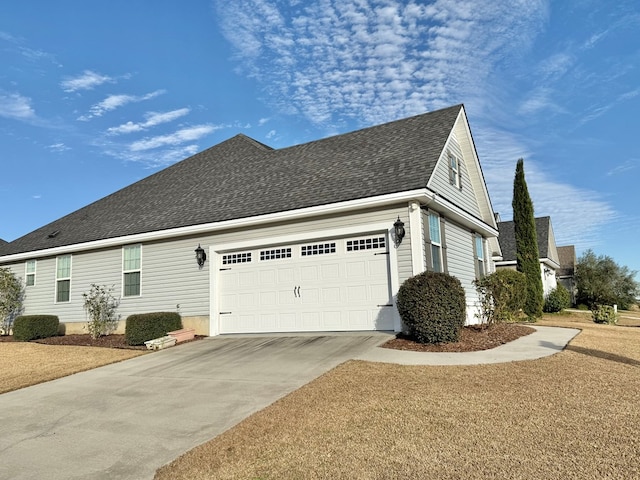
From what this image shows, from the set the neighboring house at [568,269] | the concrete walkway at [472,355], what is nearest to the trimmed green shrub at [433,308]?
the concrete walkway at [472,355]

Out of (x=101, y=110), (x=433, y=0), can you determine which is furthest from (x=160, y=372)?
(x=101, y=110)

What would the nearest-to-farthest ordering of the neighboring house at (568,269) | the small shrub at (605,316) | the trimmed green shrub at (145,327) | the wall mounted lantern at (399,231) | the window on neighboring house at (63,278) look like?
the wall mounted lantern at (399,231) < the trimmed green shrub at (145,327) < the window on neighboring house at (63,278) < the small shrub at (605,316) < the neighboring house at (568,269)

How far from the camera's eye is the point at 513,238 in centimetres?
2966

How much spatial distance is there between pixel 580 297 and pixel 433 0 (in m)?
31.3

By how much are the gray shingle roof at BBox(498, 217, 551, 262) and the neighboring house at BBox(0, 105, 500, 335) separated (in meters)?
12.1

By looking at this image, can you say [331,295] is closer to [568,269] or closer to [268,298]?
[268,298]

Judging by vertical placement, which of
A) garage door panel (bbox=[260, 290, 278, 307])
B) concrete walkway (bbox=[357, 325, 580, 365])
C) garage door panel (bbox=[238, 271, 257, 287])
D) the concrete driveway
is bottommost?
the concrete driveway

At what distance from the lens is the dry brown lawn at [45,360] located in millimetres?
8289

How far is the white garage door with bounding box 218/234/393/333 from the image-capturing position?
10.8 meters

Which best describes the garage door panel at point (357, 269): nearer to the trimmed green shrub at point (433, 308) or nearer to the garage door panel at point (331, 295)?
the garage door panel at point (331, 295)

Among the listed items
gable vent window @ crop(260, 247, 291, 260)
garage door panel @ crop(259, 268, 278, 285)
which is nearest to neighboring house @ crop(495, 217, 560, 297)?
gable vent window @ crop(260, 247, 291, 260)

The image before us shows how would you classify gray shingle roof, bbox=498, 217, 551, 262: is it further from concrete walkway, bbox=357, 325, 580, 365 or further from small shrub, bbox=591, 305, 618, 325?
concrete walkway, bbox=357, 325, 580, 365

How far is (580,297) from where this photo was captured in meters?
34.5

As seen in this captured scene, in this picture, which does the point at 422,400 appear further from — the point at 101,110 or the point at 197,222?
the point at 101,110
